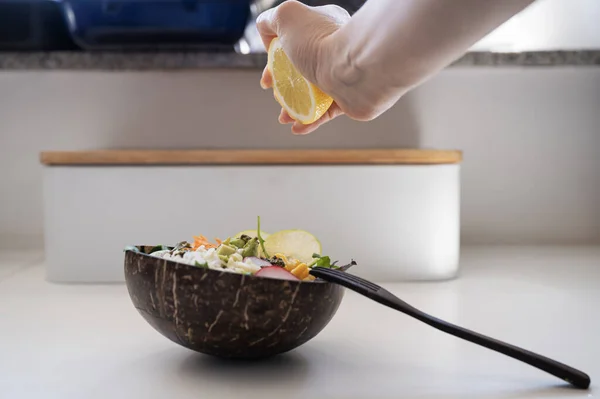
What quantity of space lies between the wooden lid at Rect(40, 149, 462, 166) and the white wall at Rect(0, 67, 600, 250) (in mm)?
412

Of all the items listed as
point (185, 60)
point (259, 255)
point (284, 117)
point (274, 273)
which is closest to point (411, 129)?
point (185, 60)

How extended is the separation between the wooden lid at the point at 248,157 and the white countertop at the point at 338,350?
9.2 inches

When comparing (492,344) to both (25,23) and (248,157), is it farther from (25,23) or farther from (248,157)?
(25,23)

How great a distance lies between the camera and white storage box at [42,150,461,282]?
4.62 feet

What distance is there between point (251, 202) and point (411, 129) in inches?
22.8

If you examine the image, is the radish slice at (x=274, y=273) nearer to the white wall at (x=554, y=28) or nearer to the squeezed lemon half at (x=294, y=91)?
the squeezed lemon half at (x=294, y=91)

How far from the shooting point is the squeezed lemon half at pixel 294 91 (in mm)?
919

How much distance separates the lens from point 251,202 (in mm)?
1426

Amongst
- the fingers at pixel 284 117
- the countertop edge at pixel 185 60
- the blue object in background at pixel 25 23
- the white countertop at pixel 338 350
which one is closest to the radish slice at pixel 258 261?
the white countertop at pixel 338 350

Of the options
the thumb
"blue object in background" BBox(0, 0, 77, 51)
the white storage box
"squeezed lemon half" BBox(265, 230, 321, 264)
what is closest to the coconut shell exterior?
"squeezed lemon half" BBox(265, 230, 321, 264)

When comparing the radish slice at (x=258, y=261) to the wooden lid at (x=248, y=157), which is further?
the wooden lid at (x=248, y=157)

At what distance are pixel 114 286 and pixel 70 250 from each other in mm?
112

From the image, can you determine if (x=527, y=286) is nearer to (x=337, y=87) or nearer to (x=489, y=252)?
(x=489, y=252)

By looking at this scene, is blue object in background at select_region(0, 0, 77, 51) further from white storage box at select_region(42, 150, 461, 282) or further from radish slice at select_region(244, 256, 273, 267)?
radish slice at select_region(244, 256, 273, 267)
